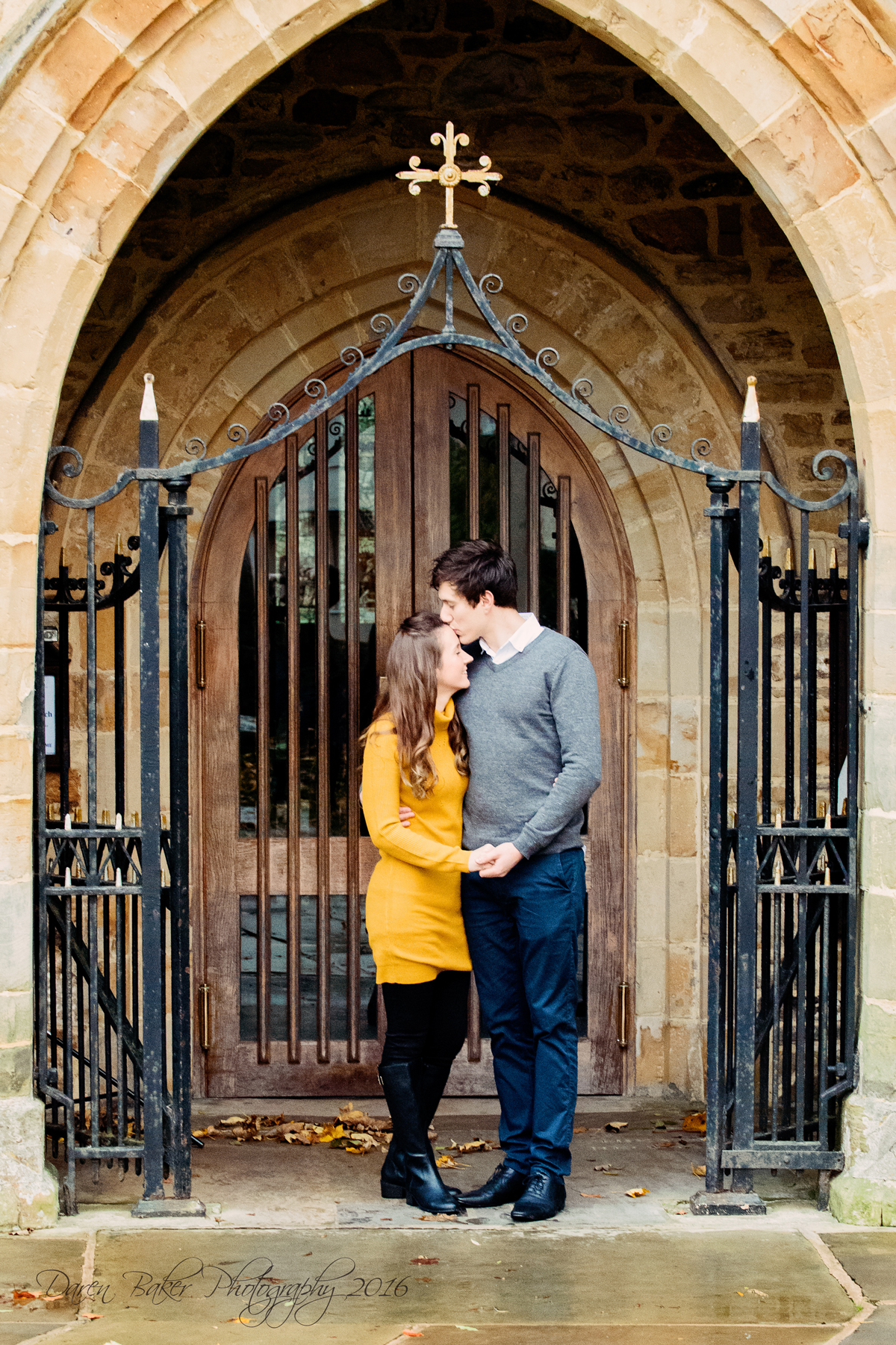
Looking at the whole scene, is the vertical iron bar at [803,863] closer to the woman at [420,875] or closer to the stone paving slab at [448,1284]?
the stone paving slab at [448,1284]

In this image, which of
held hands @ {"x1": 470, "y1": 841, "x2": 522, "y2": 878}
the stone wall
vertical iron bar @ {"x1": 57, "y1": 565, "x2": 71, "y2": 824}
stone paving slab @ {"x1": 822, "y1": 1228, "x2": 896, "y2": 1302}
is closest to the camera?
stone paving slab @ {"x1": 822, "y1": 1228, "x2": 896, "y2": 1302}

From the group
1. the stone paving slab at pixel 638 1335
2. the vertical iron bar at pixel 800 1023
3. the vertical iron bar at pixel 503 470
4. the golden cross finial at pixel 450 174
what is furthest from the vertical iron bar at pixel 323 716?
the stone paving slab at pixel 638 1335

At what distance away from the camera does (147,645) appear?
4.13 meters

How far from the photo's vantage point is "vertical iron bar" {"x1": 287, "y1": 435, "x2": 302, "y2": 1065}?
5574mm

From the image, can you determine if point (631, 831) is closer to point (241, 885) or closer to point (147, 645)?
point (241, 885)

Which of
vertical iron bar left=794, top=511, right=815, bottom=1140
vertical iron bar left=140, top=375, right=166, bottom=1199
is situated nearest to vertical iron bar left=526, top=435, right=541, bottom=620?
vertical iron bar left=794, top=511, right=815, bottom=1140

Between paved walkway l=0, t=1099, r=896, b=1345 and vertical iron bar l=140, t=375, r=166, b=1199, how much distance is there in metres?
0.28

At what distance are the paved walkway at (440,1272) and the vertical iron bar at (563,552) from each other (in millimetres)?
2092

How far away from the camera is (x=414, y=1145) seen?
13.9ft

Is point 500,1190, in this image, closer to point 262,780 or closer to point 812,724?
point 812,724

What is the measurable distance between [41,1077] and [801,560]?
2635mm

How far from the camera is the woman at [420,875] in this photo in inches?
161

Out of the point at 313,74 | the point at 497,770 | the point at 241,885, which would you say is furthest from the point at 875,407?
the point at 241,885

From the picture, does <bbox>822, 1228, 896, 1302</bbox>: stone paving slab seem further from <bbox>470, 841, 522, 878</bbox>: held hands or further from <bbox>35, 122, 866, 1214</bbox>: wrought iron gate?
<bbox>470, 841, 522, 878</bbox>: held hands
